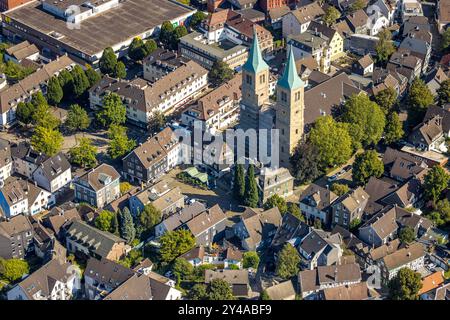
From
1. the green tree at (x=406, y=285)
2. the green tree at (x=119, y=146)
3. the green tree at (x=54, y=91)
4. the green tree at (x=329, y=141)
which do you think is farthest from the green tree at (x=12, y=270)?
the green tree at (x=406, y=285)

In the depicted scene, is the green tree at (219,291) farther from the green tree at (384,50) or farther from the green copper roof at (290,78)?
the green tree at (384,50)

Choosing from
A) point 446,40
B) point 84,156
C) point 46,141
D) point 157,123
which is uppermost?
point 446,40

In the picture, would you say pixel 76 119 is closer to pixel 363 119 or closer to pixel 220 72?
pixel 220 72

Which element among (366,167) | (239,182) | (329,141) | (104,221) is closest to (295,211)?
(239,182)

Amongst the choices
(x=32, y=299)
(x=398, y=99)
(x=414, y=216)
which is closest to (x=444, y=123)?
(x=398, y=99)

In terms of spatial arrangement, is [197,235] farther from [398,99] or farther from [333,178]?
[398,99]

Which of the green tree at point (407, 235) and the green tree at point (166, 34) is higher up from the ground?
the green tree at point (407, 235)
